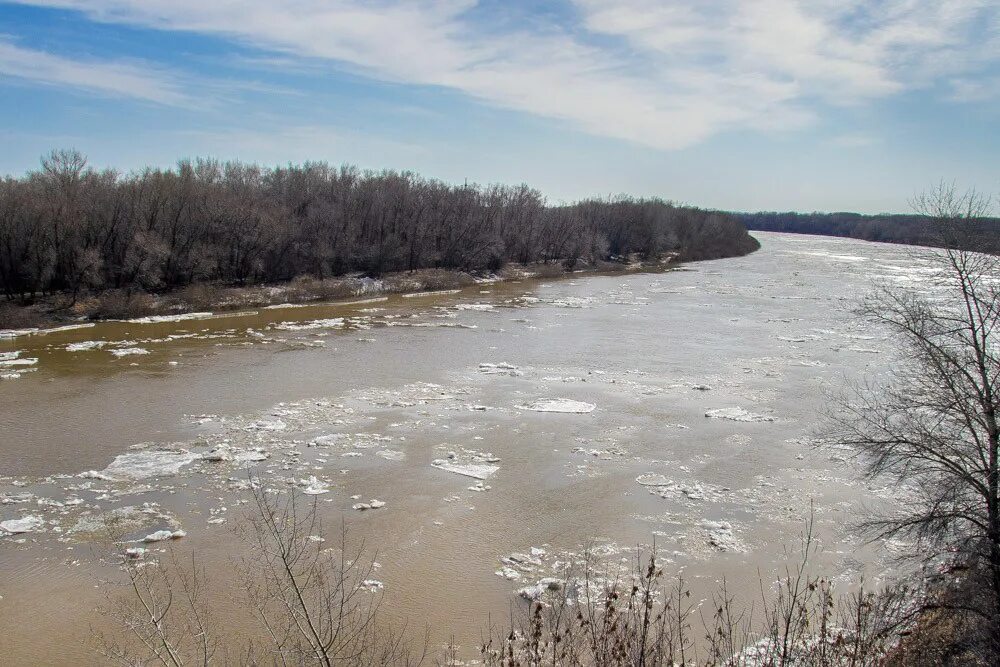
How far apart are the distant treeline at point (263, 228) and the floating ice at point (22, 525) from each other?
2472cm

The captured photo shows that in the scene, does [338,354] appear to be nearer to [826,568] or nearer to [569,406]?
[569,406]

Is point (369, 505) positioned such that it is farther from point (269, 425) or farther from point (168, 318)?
point (168, 318)

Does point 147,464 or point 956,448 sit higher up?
point 956,448

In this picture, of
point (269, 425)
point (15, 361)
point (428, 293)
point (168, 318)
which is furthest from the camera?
point (428, 293)

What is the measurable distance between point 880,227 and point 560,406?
131409 millimetres

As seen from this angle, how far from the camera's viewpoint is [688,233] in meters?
84.7

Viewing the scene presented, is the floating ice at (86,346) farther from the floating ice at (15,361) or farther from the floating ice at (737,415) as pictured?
the floating ice at (737,415)

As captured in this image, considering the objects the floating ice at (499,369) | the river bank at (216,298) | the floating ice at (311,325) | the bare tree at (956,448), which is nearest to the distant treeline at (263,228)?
the river bank at (216,298)

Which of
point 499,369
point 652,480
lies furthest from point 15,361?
point 652,480

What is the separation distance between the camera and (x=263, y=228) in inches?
1592

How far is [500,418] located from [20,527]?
9783mm

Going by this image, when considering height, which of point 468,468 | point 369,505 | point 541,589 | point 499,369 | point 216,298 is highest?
point 216,298

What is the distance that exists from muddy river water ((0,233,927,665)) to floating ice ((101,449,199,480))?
6cm

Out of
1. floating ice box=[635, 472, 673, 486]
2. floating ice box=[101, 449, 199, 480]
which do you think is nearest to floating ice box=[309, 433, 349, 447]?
floating ice box=[101, 449, 199, 480]
